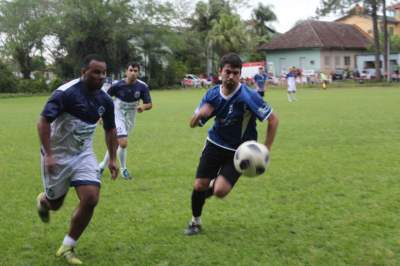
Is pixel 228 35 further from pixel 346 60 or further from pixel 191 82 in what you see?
pixel 346 60

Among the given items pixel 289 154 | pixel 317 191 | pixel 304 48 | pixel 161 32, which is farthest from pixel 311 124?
pixel 304 48

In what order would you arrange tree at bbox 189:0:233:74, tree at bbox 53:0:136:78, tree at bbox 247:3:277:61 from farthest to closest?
tree at bbox 247:3:277:61
tree at bbox 189:0:233:74
tree at bbox 53:0:136:78

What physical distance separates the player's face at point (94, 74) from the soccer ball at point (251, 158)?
1480 millimetres

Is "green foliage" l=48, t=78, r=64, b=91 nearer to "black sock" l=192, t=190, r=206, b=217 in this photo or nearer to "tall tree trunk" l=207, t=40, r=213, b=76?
"tall tree trunk" l=207, t=40, r=213, b=76

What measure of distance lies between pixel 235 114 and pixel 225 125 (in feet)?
0.58

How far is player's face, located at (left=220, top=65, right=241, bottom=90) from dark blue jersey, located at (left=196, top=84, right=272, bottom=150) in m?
0.10

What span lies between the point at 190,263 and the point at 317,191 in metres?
3.26

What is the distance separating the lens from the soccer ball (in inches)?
207

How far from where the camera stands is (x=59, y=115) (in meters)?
4.99

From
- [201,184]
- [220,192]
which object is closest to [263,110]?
[220,192]

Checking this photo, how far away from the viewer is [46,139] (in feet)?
15.9

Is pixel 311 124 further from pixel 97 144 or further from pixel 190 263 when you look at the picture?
pixel 190 263

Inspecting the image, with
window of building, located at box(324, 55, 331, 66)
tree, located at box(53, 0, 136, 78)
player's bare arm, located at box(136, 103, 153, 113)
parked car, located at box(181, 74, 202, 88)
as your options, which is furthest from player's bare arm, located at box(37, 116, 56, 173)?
window of building, located at box(324, 55, 331, 66)

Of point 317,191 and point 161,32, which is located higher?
point 161,32
